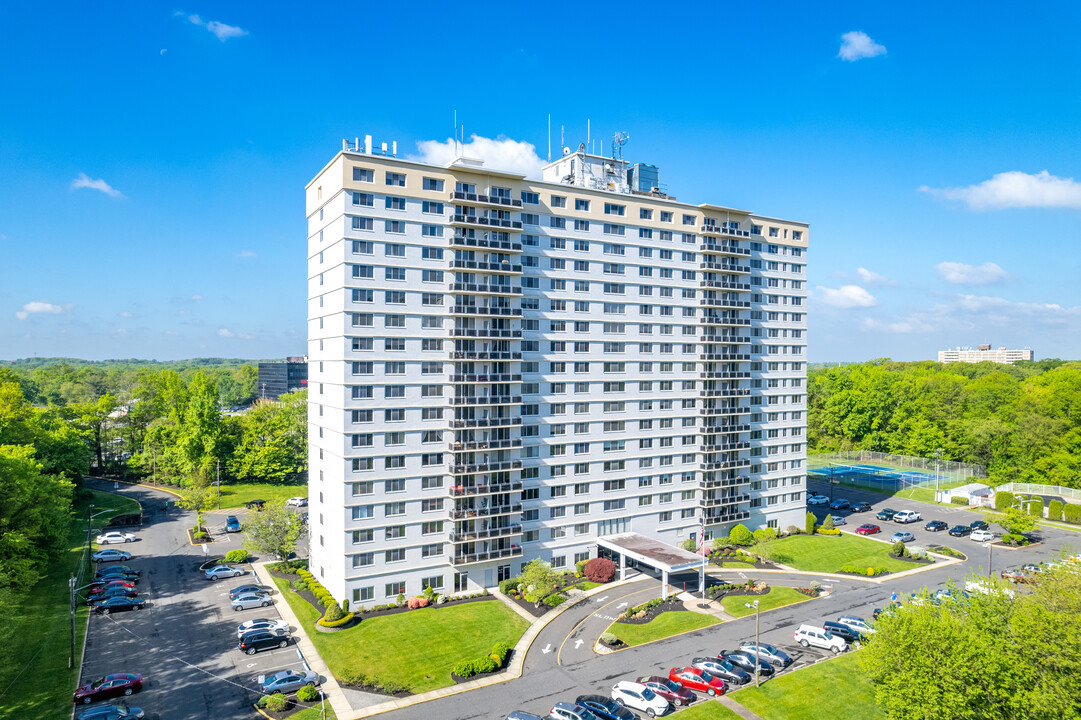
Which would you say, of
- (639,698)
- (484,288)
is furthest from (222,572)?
(639,698)

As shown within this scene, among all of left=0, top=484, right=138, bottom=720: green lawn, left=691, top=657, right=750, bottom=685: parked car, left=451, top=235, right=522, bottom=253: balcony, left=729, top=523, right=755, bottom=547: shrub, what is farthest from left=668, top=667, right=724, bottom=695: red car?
left=0, top=484, right=138, bottom=720: green lawn

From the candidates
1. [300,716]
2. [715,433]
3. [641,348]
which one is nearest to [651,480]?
[715,433]

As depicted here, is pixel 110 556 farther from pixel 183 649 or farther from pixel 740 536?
pixel 740 536

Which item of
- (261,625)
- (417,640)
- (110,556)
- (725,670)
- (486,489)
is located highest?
(486,489)

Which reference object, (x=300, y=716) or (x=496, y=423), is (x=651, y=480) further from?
(x=300, y=716)

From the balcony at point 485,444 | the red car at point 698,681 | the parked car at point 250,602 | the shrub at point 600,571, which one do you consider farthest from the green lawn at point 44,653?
the shrub at point 600,571
